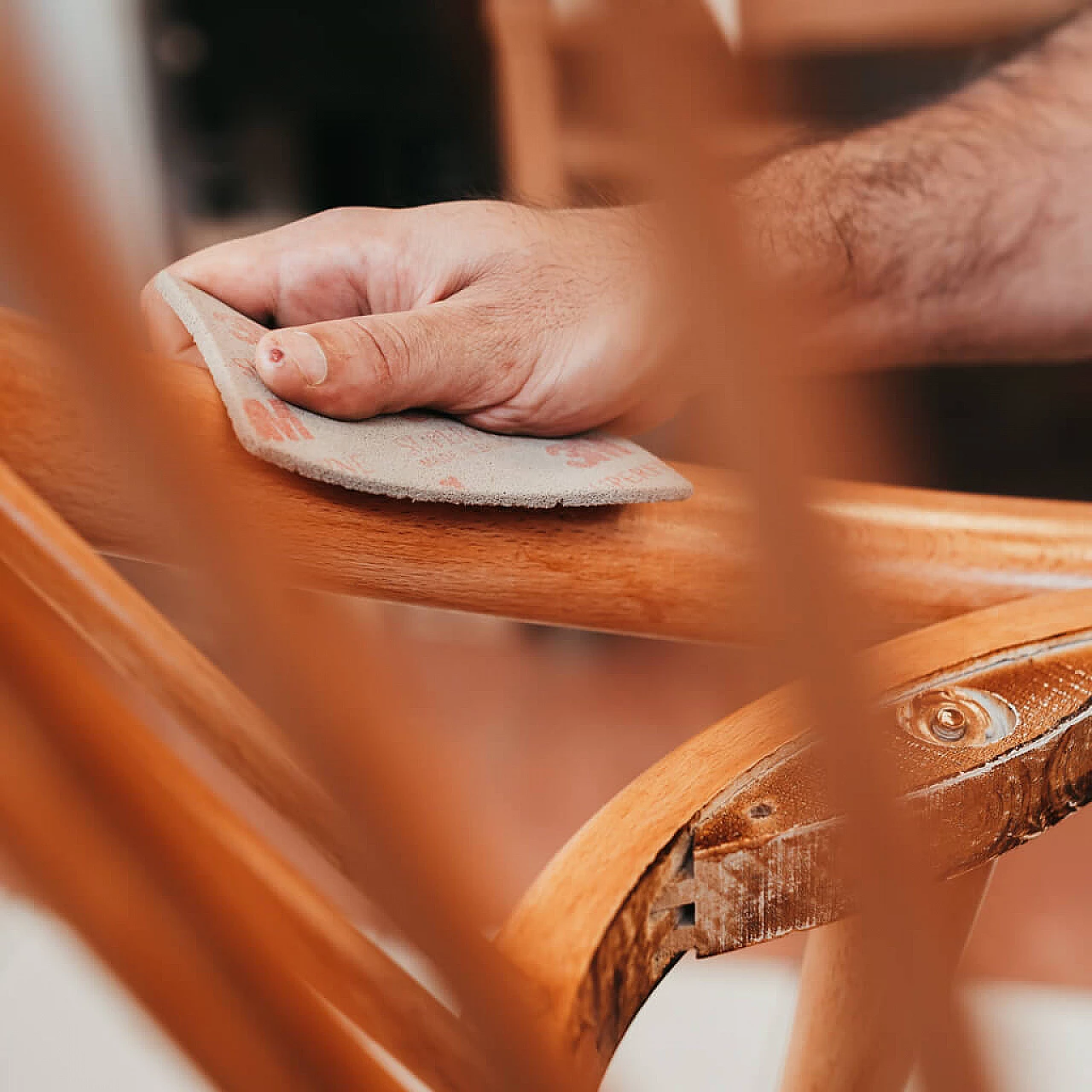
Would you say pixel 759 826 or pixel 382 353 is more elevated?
pixel 382 353

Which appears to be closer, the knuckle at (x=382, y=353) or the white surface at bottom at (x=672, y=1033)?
the knuckle at (x=382, y=353)

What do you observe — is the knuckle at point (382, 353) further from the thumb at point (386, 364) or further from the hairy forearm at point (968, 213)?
the hairy forearm at point (968, 213)

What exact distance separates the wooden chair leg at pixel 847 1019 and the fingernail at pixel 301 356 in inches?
8.9

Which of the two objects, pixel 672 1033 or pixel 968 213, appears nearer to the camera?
pixel 968 213

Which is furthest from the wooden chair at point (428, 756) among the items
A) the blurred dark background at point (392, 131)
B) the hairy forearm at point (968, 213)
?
the blurred dark background at point (392, 131)

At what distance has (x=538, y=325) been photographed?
40 cm

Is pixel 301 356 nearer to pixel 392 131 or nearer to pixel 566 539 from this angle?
pixel 566 539

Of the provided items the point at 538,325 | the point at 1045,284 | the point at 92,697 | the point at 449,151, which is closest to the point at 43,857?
the point at 92,697

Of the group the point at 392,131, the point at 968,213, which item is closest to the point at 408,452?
the point at 968,213

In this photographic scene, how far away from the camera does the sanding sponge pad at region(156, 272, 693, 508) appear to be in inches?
11.9

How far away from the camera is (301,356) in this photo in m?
0.31

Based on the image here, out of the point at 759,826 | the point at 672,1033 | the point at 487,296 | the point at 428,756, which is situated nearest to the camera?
the point at 428,756

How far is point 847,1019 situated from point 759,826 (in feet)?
0.42

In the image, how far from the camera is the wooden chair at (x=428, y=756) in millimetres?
112
